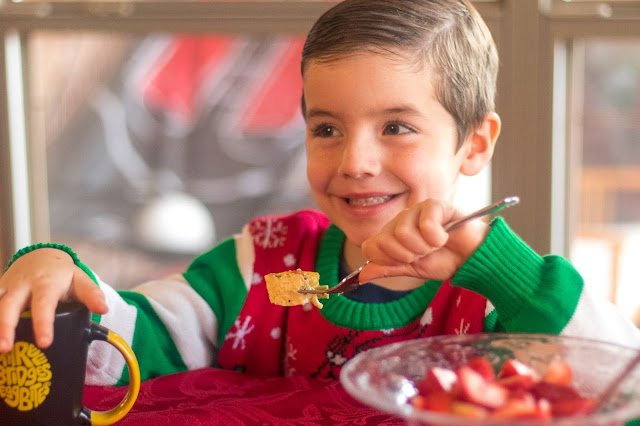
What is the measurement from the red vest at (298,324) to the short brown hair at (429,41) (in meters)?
0.23

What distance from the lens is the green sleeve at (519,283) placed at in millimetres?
808

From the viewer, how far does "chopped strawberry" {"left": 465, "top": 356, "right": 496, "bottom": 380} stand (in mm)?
581

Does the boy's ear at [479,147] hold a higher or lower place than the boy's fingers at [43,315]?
higher

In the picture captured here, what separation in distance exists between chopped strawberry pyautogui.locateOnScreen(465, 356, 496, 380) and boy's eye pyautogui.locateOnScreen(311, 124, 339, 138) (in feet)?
1.38

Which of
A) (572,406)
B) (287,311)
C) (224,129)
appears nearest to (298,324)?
(287,311)

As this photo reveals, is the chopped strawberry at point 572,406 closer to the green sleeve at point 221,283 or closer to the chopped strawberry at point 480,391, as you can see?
the chopped strawberry at point 480,391

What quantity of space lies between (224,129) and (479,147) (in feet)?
2.95

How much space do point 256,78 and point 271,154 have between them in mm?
169

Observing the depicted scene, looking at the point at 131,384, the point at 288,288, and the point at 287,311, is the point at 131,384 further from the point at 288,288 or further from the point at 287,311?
the point at 287,311

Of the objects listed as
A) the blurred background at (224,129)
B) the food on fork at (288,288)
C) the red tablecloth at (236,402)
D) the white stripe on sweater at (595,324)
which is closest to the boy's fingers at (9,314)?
the red tablecloth at (236,402)

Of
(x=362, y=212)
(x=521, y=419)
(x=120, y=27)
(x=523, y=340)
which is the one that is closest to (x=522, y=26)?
(x=362, y=212)

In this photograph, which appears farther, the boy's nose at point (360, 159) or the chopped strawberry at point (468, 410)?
the boy's nose at point (360, 159)

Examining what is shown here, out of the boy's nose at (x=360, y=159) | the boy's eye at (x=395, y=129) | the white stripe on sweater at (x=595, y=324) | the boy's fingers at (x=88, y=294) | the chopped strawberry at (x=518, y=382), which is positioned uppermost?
the boy's eye at (x=395, y=129)

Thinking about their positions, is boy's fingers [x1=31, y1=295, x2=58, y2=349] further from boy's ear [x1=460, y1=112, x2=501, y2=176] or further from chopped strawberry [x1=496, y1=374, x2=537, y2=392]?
boy's ear [x1=460, y1=112, x2=501, y2=176]
